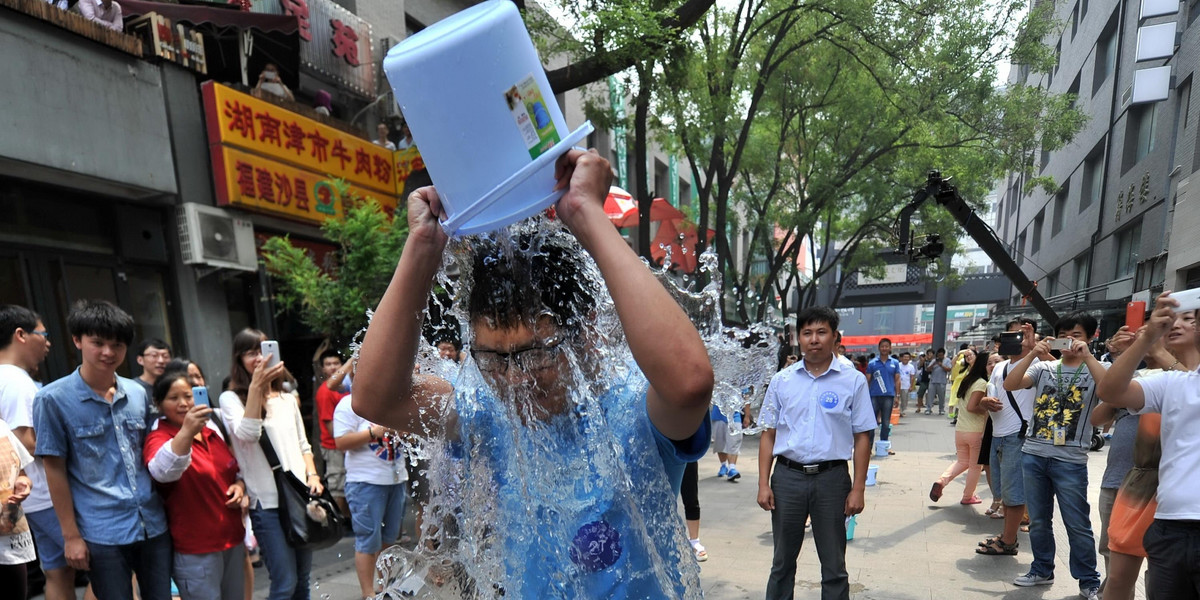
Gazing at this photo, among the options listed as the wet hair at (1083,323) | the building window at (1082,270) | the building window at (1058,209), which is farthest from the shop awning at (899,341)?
the wet hair at (1083,323)

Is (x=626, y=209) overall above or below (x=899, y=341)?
above

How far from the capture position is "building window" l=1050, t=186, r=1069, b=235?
24294mm

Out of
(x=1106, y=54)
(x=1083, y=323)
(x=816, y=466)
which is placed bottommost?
(x=816, y=466)

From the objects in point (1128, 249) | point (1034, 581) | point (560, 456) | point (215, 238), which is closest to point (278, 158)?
point (215, 238)

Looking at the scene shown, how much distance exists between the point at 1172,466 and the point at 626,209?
23.7ft

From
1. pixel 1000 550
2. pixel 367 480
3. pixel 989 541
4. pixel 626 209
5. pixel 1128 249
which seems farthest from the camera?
pixel 1128 249

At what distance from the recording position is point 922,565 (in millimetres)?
5070

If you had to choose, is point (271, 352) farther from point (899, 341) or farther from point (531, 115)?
point (899, 341)

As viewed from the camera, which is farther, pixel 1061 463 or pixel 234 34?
pixel 234 34

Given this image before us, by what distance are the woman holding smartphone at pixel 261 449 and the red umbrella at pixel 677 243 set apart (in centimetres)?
1008

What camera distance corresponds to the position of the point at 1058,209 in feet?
83.1

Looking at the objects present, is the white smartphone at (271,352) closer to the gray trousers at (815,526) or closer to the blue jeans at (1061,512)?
the gray trousers at (815,526)

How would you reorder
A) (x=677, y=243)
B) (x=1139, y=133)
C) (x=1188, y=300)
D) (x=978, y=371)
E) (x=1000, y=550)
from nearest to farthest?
(x=1188, y=300)
(x=1000, y=550)
(x=978, y=371)
(x=677, y=243)
(x=1139, y=133)

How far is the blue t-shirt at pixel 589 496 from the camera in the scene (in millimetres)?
1279
